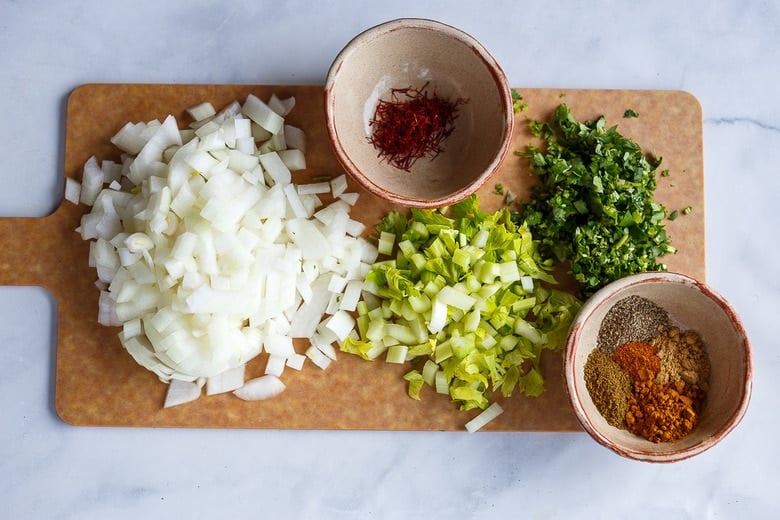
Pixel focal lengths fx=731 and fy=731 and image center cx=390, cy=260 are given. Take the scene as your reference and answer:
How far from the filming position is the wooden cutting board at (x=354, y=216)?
2.16 metres

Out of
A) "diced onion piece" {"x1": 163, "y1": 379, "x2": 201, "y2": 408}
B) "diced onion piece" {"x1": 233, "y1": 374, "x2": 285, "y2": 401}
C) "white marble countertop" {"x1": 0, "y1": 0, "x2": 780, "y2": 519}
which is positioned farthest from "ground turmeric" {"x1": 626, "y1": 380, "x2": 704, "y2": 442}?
"diced onion piece" {"x1": 163, "y1": 379, "x2": 201, "y2": 408}

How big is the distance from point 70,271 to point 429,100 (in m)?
1.18

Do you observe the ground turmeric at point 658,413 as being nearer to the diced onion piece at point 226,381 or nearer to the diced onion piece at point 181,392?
the diced onion piece at point 226,381

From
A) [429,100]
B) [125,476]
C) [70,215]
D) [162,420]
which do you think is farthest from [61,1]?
[125,476]

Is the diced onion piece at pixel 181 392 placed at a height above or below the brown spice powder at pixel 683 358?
below

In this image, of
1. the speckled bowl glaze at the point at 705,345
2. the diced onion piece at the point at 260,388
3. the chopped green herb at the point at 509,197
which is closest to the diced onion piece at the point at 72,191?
the diced onion piece at the point at 260,388

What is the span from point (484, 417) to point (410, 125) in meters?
0.87

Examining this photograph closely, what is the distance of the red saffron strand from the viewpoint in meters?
2.09

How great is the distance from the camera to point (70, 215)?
7.16 feet

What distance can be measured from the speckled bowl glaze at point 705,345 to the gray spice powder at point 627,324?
0.02m

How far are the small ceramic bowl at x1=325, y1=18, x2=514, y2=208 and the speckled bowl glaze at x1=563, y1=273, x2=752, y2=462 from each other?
0.49m

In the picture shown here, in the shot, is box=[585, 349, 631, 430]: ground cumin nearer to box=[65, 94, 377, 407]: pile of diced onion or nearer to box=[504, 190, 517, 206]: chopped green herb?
box=[504, 190, 517, 206]: chopped green herb

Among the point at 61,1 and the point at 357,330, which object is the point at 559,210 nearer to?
the point at 357,330

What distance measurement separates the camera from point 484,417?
7.02 ft
